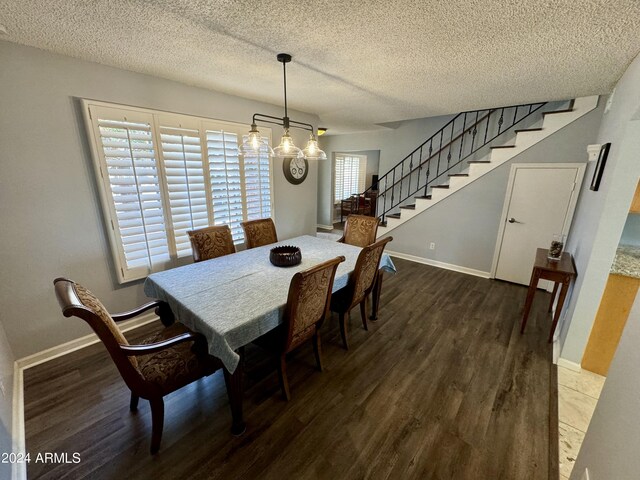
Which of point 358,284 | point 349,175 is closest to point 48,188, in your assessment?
point 358,284

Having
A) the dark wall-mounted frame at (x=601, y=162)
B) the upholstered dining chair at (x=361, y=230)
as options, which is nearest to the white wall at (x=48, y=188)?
the upholstered dining chair at (x=361, y=230)

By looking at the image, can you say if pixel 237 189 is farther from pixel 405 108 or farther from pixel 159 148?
pixel 405 108

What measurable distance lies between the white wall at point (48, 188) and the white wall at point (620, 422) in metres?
3.45

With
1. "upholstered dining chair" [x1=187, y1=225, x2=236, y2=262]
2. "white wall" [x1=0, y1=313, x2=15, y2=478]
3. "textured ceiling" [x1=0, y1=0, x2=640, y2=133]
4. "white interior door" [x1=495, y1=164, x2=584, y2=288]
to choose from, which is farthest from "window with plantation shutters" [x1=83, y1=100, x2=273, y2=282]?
"white interior door" [x1=495, y1=164, x2=584, y2=288]

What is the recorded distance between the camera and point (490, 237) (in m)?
3.97

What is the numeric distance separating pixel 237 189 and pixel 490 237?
3.81 m

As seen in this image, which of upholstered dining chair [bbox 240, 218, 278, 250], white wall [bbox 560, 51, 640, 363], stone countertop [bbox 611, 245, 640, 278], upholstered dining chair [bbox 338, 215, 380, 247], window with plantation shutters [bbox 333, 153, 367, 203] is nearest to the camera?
white wall [bbox 560, 51, 640, 363]

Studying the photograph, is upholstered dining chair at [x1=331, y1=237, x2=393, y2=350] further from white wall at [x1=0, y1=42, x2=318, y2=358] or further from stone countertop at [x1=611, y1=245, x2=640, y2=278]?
white wall at [x1=0, y1=42, x2=318, y2=358]

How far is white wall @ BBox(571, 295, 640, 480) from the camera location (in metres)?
0.83

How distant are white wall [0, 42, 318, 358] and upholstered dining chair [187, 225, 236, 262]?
0.76m

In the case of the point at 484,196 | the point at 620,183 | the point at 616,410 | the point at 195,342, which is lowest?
the point at 195,342

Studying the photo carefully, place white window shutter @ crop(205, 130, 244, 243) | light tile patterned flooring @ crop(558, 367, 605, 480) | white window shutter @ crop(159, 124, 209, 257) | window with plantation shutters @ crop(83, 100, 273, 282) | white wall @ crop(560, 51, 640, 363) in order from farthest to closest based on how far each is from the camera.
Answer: white window shutter @ crop(205, 130, 244, 243) < white window shutter @ crop(159, 124, 209, 257) < window with plantation shutters @ crop(83, 100, 273, 282) < white wall @ crop(560, 51, 640, 363) < light tile patterned flooring @ crop(558, 367, 605, 480)

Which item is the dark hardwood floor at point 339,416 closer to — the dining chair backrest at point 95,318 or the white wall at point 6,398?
the white wall at point 6,398

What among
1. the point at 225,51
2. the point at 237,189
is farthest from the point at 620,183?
the point at 237,189
